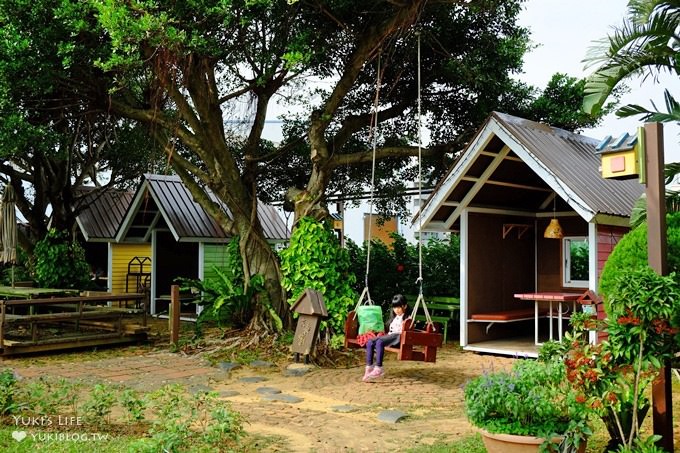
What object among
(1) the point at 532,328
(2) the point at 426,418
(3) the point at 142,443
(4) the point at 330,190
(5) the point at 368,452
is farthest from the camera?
A: (4) the point at 330,190

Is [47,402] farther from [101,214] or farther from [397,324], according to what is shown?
[101,214]

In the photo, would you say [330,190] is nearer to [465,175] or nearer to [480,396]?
[465,175]

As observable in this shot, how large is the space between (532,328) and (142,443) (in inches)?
452

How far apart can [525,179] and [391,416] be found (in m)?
7.61

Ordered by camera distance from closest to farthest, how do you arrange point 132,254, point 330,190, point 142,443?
point 142,443
point 330,190
point 132,254

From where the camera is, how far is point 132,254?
23344mm

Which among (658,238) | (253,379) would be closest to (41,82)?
(253,379)

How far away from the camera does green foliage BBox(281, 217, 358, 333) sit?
12.6 metres

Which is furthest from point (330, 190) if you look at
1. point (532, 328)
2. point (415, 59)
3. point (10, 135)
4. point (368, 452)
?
point (368, 452)

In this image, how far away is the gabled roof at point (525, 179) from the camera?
11.3 m

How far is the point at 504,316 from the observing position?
12906mm

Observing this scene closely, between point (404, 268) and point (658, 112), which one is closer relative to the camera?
point (658, 112)

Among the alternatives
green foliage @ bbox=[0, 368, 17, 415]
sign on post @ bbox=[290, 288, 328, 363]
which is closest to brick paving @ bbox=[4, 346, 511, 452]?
sign on post @ bbox=[290, 288, 328, 363]

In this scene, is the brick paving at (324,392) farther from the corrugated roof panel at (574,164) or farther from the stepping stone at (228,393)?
the corrugated roof panel at (574,164)
